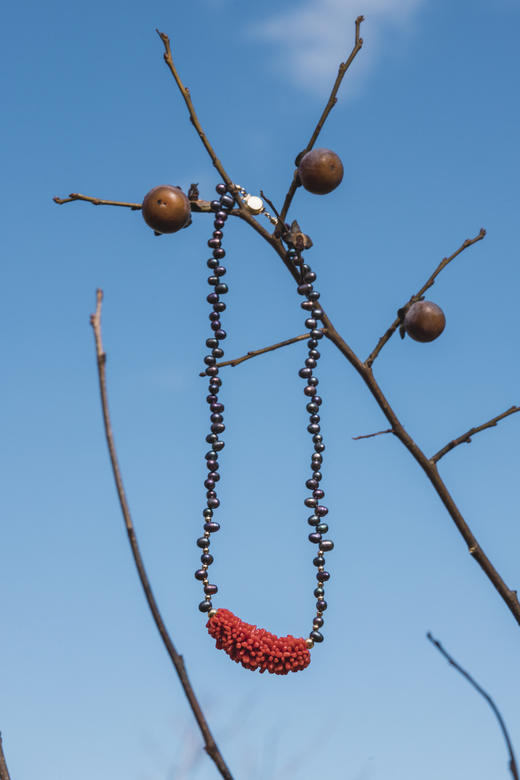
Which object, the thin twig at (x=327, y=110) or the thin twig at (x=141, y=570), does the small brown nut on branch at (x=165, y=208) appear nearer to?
the thin twig at (x=327, y=110)

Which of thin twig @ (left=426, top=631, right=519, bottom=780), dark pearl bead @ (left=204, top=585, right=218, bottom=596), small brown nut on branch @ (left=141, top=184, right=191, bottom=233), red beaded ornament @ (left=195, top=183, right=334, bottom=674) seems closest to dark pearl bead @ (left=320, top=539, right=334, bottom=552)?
red beaded ornament @ (left=195, top=183, right=334, bottom=674)

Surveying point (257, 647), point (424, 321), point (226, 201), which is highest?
point (226, 201)

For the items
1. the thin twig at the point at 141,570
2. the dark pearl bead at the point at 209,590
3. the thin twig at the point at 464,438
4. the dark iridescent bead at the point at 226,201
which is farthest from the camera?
the dark pearl bead at the point at 209,590

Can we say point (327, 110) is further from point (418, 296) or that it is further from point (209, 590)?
point (209, 590)

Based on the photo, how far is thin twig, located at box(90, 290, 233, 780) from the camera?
72 cm

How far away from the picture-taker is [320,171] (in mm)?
1961

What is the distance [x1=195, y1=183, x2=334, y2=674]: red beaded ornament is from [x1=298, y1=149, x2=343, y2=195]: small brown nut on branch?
187 millimetres

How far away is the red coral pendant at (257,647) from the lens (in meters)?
2.16

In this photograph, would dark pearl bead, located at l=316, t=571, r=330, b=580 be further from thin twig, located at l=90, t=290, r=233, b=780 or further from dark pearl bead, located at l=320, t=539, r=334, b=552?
thin twig, located at l=90, t=290, r=233, b=780

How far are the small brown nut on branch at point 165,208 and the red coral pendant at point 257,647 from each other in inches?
36.4

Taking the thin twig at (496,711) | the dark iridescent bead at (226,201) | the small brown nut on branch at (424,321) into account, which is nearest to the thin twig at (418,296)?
the small brown nut on branch at (424,321)

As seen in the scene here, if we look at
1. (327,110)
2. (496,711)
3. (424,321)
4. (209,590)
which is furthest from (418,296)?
(496,711)

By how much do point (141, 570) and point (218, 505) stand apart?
1528 millimetres

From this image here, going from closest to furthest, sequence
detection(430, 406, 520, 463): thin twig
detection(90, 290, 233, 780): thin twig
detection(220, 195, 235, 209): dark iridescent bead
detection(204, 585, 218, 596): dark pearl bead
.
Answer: detection(90, 290, 233, 780): thin twig < detection(430, 406, 520, 463): thin twig < detection(220, 195, 235, 209): dark iridescent bead < detection(204, 585, 218, 596): dark pearl bead
